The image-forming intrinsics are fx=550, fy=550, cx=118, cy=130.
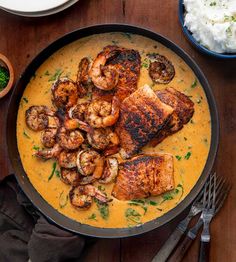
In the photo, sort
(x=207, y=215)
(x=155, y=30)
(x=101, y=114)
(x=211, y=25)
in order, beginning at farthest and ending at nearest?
(x=155, y=30)
(x=207, y=215)
(x=101, y=114)
(x=211, y=25)

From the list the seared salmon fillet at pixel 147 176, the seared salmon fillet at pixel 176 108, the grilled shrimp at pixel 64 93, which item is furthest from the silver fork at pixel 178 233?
the grilled shrimp at pixel 64 93

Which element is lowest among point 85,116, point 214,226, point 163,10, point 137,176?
point 214,226

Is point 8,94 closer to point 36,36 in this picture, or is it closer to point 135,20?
point 36,36

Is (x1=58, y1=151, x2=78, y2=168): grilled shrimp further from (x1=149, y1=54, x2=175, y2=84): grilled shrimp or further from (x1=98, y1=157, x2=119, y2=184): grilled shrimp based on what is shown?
(x1=149, y1=54, x2=175, y2=84): grilled shrimp

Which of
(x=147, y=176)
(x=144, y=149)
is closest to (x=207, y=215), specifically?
(x=147, y=176)

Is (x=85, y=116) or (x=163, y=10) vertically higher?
(x=163, y=10)

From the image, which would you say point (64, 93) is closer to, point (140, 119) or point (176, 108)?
point (140, 119)

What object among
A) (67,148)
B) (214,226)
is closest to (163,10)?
(67,148)
